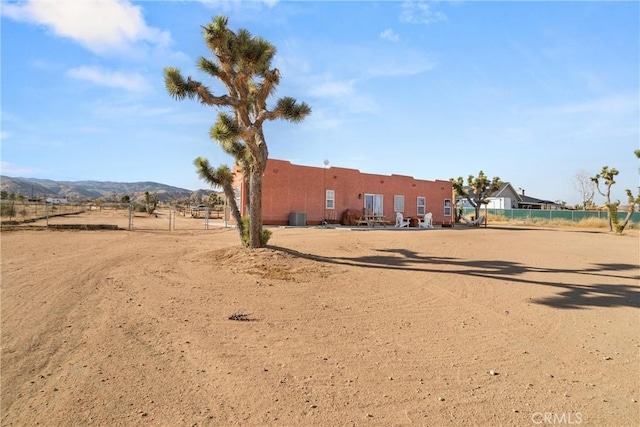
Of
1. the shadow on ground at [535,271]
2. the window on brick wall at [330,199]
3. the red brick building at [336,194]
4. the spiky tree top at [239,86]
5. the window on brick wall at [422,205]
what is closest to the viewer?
the shadow on ground at [535,271]

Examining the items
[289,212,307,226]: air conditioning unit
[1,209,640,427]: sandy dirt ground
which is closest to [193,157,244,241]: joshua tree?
[1,209,640,427]: sandy dirt ground

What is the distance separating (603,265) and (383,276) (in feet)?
24.6

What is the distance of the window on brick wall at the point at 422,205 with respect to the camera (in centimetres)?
3039

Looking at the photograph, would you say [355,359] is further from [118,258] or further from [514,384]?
[118,258]

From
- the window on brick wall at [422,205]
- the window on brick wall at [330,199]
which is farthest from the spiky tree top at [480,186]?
the window on brick wall at [330,199]

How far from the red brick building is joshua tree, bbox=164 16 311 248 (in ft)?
34.1

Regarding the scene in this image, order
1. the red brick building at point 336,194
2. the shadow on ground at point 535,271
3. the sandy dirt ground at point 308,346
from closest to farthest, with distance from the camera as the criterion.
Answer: the sandy dirt ground at point 308,346
the shadow on ground at point 535,271
the red brick building at point 336,194

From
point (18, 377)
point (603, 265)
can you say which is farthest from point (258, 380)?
point (603, 265)

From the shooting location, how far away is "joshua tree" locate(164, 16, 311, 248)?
9961 millimetres

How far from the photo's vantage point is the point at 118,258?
982cm

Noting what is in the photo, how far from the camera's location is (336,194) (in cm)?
2581

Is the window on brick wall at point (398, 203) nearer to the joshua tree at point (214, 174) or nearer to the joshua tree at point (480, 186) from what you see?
the joshua tree at point (480, 186)

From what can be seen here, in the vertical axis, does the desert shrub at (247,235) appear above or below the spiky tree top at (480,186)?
below

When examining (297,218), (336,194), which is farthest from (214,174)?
(336,194)
